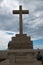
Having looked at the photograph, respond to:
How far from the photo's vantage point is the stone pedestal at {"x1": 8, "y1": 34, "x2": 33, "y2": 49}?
22156 mm

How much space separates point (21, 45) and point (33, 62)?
9564mm

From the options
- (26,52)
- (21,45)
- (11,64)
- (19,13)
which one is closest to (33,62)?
(11,64)

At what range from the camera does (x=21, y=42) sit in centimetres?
2220

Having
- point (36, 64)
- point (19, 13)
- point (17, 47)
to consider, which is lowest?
point (36, 64)

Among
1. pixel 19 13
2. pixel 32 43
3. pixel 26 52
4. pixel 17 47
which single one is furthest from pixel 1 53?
pixel 19 13

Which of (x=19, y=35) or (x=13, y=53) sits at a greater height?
(x=19, y=35)

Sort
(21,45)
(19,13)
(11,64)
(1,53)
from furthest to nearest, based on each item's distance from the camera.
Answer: (19,13)
(21,45)
(1,53)
(11,64)

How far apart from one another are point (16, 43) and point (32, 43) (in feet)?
7.48

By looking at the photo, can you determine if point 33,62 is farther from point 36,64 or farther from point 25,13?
point 25,13

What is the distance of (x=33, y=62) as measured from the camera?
12.6 meters

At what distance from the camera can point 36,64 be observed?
12.3 m

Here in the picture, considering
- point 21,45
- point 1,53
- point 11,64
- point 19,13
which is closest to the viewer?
point 11,64

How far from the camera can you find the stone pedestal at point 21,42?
2216cm

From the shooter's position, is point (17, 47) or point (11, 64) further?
point (17, 47)
